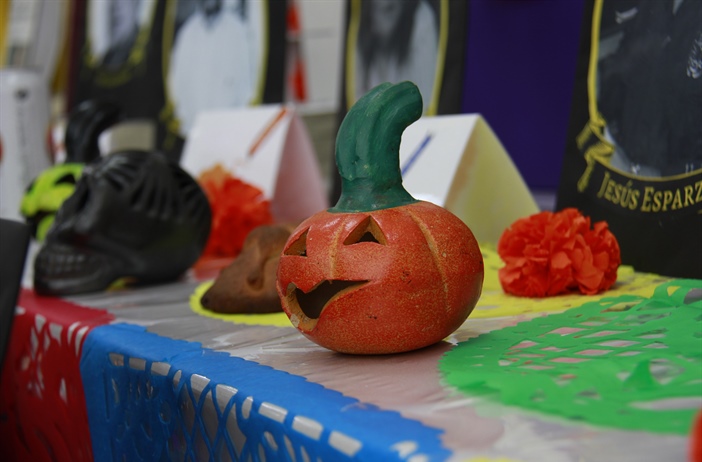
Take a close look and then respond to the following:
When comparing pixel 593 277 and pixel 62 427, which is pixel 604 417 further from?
pixel 62 427

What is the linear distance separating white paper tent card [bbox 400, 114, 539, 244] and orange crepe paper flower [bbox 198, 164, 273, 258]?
36 centimetres

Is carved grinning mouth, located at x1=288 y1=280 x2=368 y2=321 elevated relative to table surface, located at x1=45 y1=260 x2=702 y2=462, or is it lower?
elevated

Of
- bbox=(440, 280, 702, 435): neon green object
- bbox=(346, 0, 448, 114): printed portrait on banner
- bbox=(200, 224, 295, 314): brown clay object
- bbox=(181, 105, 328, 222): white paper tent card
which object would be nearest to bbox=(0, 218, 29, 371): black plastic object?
bbox=(200, 224, 295, 314): brown clay object

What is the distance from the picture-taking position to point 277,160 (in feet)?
5.02

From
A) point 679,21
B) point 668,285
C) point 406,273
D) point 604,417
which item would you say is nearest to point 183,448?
point 406,273

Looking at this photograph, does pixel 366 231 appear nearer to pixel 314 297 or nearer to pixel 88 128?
pixel 314 297

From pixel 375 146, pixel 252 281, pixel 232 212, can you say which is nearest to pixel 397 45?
pixel 232 212

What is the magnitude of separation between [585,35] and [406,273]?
631mm

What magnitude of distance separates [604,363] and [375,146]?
0.26m

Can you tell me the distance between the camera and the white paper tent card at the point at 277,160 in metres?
1.54

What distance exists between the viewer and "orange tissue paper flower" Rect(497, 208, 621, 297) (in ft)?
2.82

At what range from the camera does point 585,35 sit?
1.11 meters

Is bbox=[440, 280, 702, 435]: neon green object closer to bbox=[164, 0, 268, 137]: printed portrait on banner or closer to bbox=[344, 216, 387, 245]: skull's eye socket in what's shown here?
bbox=[344, 216, 387, 245]: skull's eye socket

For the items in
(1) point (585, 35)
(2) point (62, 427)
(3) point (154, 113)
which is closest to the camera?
(2) point (62, 427)
